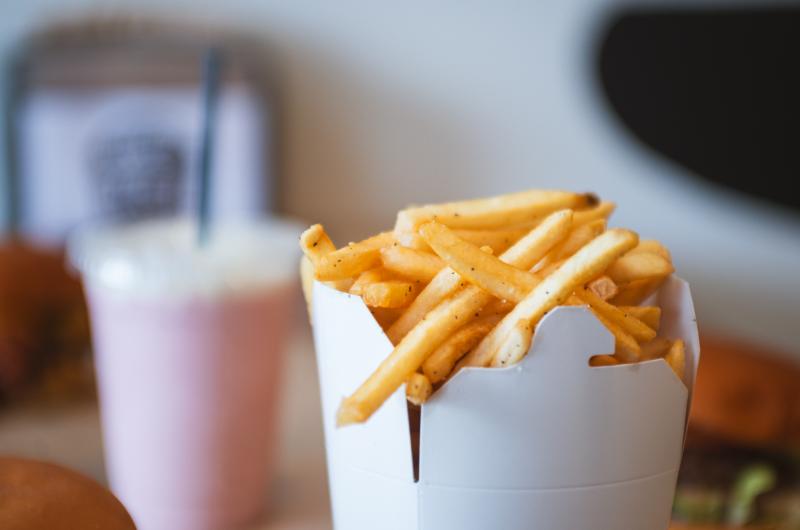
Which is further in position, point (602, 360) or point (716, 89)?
point (716, 89)

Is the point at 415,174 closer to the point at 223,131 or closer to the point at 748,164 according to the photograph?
the point at 223,131

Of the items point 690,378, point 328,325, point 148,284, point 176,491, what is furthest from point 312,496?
point 690,378

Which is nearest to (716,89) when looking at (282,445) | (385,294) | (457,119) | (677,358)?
(457,119)

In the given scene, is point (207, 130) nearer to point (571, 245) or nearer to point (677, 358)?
point (571, 245)

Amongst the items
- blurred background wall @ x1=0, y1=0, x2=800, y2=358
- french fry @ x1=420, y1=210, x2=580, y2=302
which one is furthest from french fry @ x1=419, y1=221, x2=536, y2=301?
blurred background wall @ x1=0, y1=0, x2=800, y2=358

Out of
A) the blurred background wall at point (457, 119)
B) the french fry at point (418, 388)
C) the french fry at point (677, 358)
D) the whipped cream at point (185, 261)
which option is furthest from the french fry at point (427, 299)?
the blurred background wall at point (457, 119)

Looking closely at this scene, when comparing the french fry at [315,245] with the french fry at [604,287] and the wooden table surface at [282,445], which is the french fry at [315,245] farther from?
the wooden table surface at [282,445]

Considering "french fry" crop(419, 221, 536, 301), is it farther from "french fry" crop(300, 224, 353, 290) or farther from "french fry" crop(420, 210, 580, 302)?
"french fry" crop(300, 224, 353, 290)
